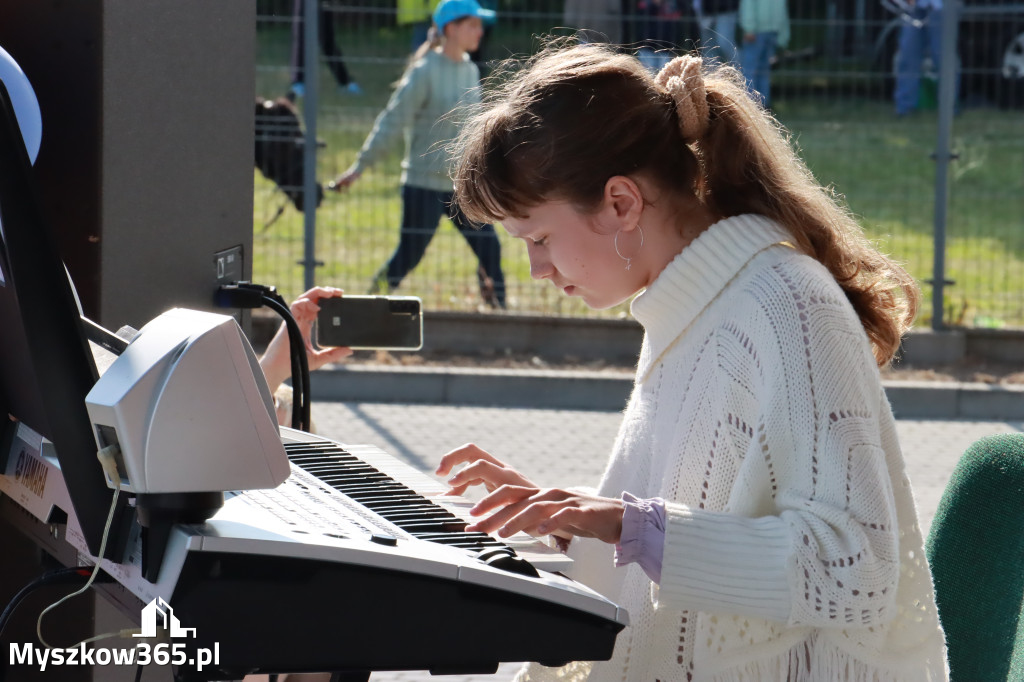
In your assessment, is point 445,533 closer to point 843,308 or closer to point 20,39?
point 843,308

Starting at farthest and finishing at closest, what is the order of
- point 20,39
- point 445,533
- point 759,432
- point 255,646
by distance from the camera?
point 20,39, point 759,432, point 445,533, point 255,646

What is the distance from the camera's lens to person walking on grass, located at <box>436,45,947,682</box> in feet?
5.72

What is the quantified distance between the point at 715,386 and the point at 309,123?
592cm

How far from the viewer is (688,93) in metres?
1.99

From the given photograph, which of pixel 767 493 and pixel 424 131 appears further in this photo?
pixel 424 131

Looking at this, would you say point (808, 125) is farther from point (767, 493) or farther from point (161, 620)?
point (161, 620)

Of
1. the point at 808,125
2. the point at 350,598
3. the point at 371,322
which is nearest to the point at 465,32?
the point at 808,125

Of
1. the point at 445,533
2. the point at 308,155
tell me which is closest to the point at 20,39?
the point at 445,533

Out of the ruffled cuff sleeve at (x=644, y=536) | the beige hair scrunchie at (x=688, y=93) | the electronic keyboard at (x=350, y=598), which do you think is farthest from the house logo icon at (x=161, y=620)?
the beige hair scrunchie at (x=688, y=93)

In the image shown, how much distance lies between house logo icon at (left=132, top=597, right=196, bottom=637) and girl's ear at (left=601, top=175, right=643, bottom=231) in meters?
0.87

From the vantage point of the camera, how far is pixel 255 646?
144 centimetres

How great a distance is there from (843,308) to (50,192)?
4.27ft

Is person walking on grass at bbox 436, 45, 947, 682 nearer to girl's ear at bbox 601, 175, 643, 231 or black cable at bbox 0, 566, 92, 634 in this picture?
girl's ear at bbox 601, 175, 643, 231

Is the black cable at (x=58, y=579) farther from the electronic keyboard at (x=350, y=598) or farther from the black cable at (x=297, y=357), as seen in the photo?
the black cable at (x=297, y=357)
